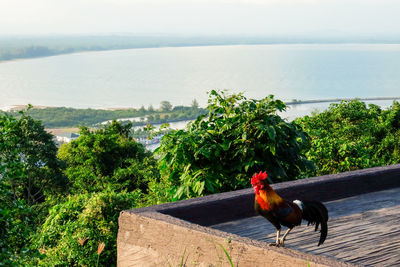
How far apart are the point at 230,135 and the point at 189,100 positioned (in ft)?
195

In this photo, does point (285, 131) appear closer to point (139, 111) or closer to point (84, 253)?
point (84, 253)

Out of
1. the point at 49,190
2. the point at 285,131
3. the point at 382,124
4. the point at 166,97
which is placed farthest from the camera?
the point at 166,97

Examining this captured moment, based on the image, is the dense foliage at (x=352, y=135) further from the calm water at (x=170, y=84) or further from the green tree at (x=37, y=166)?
the calm water at (x=170, y=84)

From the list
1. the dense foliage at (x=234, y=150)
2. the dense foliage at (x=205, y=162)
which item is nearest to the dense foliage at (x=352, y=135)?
the dense foliage at (x=205, y=162)

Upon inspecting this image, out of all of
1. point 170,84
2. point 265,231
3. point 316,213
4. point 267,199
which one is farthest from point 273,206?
point 170,84

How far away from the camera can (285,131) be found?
3.78 meters

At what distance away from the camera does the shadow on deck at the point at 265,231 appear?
1.75 meters

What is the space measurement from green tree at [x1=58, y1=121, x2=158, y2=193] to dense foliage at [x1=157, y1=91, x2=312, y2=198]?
32.3 feet

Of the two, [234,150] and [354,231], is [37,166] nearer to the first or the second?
[234,150]

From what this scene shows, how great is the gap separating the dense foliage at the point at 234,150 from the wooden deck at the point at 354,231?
37.3 inches

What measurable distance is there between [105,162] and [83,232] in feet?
39.0

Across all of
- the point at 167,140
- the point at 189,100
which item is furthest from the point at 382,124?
the point at 189,100

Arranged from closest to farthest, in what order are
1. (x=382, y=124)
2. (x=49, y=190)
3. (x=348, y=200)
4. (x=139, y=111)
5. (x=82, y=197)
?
(x=348, y=200) → (x=82, y=197) → (x=382, y=124) → (x=49, y=190) → (x=139, y=111)

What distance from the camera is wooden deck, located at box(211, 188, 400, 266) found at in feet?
6.42
